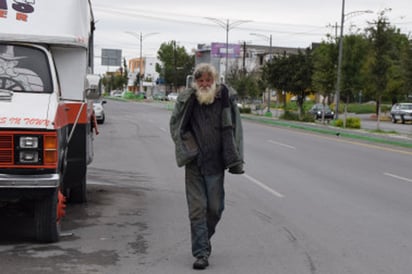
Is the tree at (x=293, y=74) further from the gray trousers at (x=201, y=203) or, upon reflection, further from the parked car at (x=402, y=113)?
the gray trousers at (x=201, y=203)

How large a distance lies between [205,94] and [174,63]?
111719 mm

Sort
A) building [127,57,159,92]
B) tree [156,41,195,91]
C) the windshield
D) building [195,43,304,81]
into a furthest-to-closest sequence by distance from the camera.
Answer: building [127,57,159,92], tree [156,41,195,91], building [195,43,304,81], the windshield

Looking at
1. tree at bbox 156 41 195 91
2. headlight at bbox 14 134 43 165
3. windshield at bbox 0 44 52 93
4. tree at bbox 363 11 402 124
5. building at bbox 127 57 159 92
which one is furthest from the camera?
building at bbox 127 57 159 92

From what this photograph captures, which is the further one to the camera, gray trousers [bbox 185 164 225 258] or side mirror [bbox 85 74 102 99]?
side mirror [bbox 85 74 102 99]

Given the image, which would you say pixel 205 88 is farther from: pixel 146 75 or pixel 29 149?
pixel 146 75

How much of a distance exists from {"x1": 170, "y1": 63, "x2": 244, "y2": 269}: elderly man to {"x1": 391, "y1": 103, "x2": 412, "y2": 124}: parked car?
158ft

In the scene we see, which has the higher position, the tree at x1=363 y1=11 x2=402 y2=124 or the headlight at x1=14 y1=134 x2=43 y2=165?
the tree at x1=363 y1=11 x2=402 y2=124

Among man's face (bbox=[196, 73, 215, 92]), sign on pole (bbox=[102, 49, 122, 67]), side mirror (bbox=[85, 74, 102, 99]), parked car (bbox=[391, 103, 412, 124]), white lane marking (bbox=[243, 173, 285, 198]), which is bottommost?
parked car (bbox=[391, 103, 412, 124])

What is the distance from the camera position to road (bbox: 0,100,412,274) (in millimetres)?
6758

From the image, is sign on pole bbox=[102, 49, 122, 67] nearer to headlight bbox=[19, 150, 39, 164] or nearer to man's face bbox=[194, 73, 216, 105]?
headlight bbox=[19, 150, 39, 164]

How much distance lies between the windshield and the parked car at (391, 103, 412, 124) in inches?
1879

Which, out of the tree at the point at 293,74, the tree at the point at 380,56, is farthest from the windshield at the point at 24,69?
the tree at the point at 293,74

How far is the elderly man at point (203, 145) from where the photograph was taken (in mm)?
6504

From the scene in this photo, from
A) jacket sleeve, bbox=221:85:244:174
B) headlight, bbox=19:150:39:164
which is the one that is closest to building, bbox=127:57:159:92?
headlight, bbox=19:150:39:164
